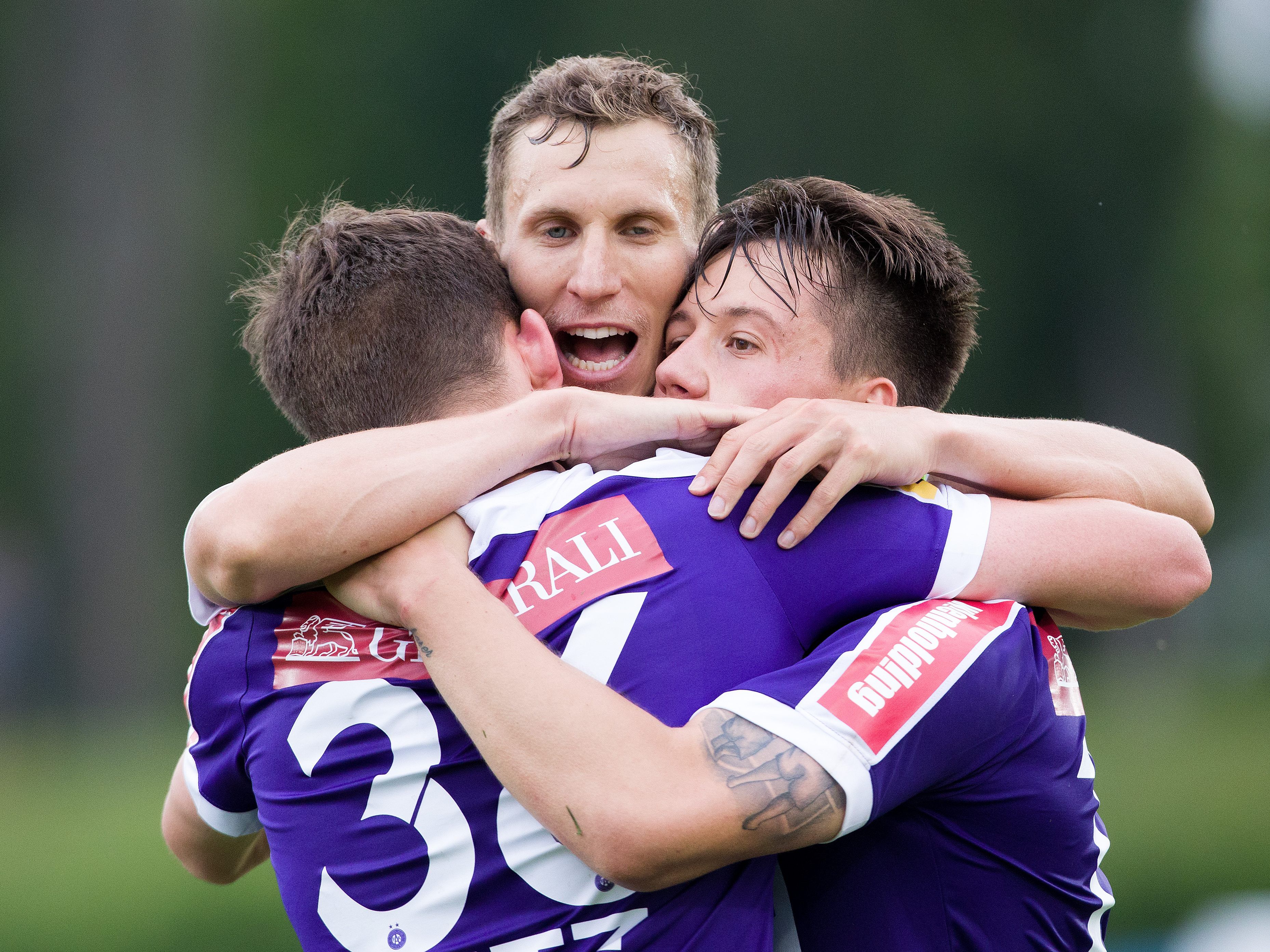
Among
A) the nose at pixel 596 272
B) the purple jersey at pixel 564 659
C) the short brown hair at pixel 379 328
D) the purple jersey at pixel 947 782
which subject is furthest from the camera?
the nose at pixel 596 272

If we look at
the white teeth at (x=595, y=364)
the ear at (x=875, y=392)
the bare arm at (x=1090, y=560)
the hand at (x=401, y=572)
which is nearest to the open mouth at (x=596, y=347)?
the white teeth at (x=595, y=364)

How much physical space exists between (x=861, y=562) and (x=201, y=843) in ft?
6.15

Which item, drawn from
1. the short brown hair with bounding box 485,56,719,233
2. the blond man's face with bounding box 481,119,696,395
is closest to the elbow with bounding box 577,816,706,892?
the blond man's face with bounding box 481,119,696,395

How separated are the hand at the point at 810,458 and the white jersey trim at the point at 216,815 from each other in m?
1.36

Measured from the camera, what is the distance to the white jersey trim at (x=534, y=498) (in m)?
2.28

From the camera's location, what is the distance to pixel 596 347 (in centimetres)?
336

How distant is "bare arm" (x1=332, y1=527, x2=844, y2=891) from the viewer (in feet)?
6.12

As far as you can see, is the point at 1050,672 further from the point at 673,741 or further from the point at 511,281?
the point at 511,281

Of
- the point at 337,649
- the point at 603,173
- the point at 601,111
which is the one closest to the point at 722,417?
the point at 337,649

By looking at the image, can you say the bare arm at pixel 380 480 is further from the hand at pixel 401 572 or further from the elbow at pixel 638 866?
the elbow at pixel 638 866

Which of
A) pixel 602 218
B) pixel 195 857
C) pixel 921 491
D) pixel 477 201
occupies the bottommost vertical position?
pixel 477 201

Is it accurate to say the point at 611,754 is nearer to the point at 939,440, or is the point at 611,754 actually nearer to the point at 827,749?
the point at 827,749

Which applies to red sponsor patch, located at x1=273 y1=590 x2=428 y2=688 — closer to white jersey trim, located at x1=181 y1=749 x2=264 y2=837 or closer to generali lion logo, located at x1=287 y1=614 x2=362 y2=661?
generali lion logo, located at x1=287 y1=614 x2=362 y2=661

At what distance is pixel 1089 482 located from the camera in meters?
2.45
